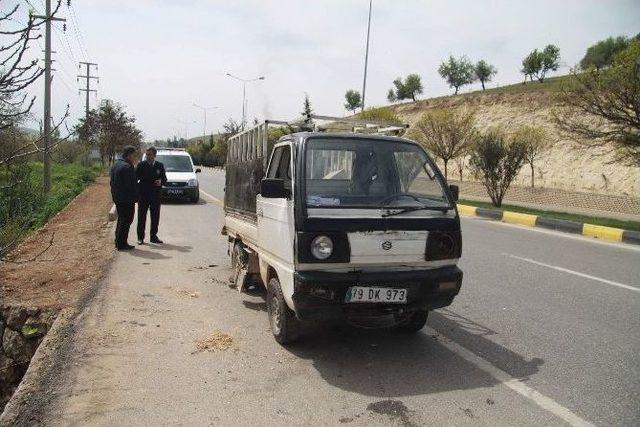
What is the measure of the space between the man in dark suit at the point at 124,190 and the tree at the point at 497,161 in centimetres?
1394

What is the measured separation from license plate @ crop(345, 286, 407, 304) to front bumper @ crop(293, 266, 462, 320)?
0.03m

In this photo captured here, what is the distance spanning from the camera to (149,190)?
9.65 meters

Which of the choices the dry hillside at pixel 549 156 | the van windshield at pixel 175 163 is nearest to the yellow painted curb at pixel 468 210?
the dry hillside at pixel 549 156

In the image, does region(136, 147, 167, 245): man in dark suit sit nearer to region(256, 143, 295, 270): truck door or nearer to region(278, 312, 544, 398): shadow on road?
region(256, 143, 295, 270): truck door

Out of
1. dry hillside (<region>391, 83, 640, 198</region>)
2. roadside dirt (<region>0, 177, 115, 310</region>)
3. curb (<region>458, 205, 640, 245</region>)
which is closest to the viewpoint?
roadside dirt (<region>0, 177, 115, 310</region>)

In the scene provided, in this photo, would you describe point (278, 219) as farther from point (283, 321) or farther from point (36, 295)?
point (36, 295)

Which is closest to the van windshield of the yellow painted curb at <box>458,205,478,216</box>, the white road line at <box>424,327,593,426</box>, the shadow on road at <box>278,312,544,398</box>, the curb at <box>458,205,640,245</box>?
the yellow painted curb at <box>458,205,478,216</box>

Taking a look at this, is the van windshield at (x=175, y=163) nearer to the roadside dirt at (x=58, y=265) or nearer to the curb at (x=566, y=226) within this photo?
the roadside dirt at (x=58, y=265)

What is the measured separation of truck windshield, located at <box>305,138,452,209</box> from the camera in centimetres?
433

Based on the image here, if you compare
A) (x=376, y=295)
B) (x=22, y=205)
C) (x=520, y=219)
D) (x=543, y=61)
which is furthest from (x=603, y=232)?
(x=543, y=61)

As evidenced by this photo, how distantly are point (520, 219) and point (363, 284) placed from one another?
12.7 m

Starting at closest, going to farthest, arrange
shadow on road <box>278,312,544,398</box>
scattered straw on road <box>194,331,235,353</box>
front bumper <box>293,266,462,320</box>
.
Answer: shadow on road <box>278,312,544,398</box> → front bumper <box>293,266,462,320</box> → scattered straw on road <box>194,331,235,353</box>

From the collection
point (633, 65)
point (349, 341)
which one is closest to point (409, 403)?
point (349, 341)

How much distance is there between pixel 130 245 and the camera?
900 centimetres
